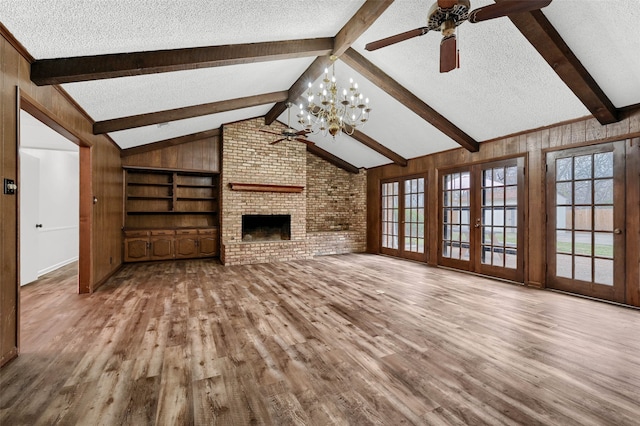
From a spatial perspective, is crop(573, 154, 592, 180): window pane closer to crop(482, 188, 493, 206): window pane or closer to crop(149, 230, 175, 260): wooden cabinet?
crop(482, 188, 493, 206): window pane

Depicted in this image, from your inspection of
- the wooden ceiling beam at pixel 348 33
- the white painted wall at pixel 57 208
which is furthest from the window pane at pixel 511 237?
the white painted wall at pixel 57 208

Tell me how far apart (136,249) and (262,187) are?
10.3 ft

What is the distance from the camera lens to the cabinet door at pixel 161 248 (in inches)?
261

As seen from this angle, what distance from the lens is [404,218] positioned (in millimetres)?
7398

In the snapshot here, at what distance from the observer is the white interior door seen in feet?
14.8

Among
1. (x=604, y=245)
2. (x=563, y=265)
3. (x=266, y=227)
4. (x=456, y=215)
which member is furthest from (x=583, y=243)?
(x=266, y=227)

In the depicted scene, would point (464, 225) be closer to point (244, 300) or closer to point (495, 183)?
point (495, 183)

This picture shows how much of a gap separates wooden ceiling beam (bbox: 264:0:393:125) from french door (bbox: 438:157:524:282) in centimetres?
349

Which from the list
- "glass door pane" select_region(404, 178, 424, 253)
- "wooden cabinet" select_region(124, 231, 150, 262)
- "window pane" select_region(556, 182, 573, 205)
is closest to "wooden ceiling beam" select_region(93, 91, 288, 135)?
"wooden cabinet" select_region(124, 231, 150, 262)

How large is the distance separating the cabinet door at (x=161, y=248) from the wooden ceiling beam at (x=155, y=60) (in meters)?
4.62

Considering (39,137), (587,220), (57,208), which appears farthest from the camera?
(57,208)

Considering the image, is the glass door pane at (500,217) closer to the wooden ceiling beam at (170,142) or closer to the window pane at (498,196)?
the window pane at (498,196)

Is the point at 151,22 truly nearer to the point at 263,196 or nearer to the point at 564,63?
the point at 564,63

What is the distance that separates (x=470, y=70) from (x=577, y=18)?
114 cm
